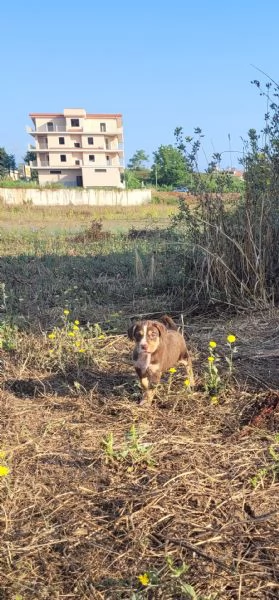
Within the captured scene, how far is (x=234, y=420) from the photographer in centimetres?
281

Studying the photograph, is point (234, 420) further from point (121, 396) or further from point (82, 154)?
Answer: point (82, 154)

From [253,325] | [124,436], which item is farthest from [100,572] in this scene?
[253,325]

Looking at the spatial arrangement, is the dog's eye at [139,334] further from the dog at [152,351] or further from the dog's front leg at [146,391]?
the dog's front leg at [146,391]

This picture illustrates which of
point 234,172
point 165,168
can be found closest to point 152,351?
point 234,172

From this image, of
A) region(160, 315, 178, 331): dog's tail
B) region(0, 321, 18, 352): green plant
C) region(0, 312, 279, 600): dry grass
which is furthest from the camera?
region(0, 321, 18, 352): green plant

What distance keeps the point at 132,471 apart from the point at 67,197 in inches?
1457

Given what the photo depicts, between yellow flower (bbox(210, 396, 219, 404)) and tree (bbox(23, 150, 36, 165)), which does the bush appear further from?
tree (bbox(23, 150, 36, 165))

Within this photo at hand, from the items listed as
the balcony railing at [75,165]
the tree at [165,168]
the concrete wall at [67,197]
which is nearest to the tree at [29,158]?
the balcony railing at [75,165]

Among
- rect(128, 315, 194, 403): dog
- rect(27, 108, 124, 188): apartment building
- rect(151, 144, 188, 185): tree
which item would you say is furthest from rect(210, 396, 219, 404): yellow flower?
rect(27, 108, 124, 188): apartment building

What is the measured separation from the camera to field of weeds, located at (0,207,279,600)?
169 cm

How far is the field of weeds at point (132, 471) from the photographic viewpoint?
169cm

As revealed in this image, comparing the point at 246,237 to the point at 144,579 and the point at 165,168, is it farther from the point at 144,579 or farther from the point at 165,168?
the point at 165,168

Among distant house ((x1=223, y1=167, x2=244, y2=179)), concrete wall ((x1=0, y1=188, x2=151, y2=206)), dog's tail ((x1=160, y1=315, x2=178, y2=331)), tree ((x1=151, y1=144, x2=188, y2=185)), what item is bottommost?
dog's tail ((x1=160, y1=315, x2=178, y2=331))

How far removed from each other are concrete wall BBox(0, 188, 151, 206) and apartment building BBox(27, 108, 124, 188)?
926 inches
